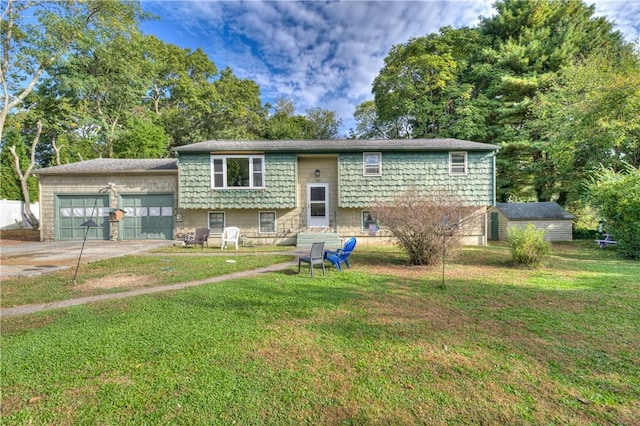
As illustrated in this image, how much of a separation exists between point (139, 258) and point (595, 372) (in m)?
11.4

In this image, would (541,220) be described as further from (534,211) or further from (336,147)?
(336,147)

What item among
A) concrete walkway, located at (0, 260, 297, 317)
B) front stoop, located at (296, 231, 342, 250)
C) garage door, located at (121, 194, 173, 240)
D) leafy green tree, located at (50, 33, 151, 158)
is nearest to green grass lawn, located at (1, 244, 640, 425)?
concrete walkway, located at (0, 260, 297, 317)

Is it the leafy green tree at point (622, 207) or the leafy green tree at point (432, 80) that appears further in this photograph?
the leafy green tree at point (432, 80)

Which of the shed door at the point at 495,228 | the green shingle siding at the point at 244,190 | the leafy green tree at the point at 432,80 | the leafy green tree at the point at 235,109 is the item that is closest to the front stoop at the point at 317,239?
the green shingle siding at the point at 244,190

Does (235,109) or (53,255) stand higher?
(235,109)

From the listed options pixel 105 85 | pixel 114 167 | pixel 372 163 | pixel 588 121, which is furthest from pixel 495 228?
pixel 105 85

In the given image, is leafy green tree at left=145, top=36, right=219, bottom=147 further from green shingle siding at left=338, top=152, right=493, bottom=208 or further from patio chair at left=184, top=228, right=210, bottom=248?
green shingle siding at left=338, top=152, right=493, bottom=208

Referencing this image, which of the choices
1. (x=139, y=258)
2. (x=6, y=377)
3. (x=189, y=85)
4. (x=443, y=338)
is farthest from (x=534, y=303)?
(x=189, y=85)

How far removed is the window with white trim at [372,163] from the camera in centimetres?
1345

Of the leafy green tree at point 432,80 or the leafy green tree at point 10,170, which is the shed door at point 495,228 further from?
the leafy green tree at point 10,170

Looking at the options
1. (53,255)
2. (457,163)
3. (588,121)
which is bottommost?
(53,255)

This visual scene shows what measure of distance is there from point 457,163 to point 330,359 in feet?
42.4

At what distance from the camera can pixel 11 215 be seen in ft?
62.3

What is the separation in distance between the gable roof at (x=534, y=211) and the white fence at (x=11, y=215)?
106 feet
